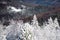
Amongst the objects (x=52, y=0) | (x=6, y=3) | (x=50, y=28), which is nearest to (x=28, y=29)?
(x=50, y=28)

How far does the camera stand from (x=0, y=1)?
5328 cm

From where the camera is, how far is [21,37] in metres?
8.05

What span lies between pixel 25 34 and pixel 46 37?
299 centimetres

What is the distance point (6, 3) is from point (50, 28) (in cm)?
3977

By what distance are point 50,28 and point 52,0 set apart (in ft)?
171

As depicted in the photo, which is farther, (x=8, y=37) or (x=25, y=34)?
(x=8, y=37)

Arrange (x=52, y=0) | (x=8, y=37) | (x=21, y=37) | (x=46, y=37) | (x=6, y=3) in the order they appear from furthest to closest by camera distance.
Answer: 1. (x=52, y=0)
2. (x=6, y=3)
3. (x=46, y=37)
4. (x=8, y=37)
5. (x=21, y=37)

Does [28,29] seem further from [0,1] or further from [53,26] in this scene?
[0,1]

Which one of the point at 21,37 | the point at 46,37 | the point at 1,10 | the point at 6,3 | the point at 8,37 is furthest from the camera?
the point at 6,3

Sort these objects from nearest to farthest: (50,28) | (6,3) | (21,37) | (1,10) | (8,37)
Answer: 1. (21,37)
2. (8,37)
3. (50,28)
4. (1,10)
5. (6,3)

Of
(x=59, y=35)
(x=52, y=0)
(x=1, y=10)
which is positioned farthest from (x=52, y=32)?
(x=52, y=0)

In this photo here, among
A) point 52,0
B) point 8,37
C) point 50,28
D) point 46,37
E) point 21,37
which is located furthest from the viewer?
point 52,0

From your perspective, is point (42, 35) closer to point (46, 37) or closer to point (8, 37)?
point (46, 37)

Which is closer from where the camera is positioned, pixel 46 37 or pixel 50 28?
pixel 46 37
